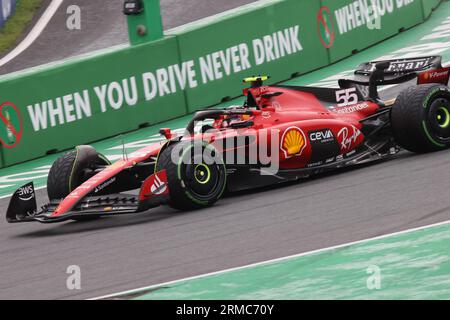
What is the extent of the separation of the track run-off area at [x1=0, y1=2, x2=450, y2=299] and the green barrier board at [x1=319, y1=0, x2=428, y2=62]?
9409mm

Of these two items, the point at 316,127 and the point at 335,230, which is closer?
the point at 335,230

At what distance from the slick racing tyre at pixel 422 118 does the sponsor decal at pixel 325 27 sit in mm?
9205

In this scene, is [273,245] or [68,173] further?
[68,173]

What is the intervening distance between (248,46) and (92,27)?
10.7m

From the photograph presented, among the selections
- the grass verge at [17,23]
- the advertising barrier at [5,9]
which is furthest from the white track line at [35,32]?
the advertising barrier at [5,9]

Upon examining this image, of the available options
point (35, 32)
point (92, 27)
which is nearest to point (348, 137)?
point (92, 27)

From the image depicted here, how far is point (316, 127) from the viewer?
1169 cm

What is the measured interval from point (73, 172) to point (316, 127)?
2667 millimetres

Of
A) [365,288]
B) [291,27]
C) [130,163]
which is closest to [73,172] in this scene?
[130,163]

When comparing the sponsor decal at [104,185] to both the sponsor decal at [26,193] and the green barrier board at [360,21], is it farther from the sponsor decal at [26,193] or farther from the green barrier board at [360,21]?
the green barrier board at [360,21]

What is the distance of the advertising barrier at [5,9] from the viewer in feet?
98.7

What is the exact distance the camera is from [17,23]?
30.3 m

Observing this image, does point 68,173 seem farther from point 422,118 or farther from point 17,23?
point 17,23

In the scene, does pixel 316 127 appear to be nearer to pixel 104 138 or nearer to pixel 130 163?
pixel 130 163
